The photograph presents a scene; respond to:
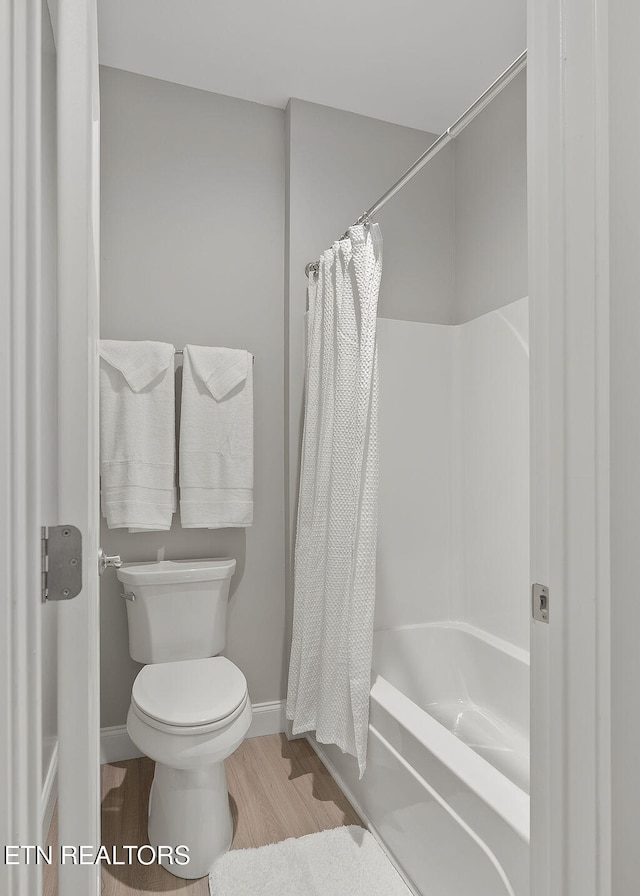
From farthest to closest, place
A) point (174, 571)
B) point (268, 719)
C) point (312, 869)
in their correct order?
point (268, 719), point (174, 571), point (312, 869)

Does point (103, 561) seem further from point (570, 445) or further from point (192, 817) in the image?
point (192, 817)

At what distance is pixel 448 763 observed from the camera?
137 centimetres

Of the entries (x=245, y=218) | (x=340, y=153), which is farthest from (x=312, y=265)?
(x=340, y=153)

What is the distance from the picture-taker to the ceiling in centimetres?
191

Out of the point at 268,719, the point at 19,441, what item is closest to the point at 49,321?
the point at 19,441

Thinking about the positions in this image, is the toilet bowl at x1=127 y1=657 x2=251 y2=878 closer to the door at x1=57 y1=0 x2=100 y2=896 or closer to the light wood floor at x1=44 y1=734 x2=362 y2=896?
the light wood floor at x1=44 y1=734 x2=362 y2=896

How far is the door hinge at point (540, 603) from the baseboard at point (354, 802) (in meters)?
1.13

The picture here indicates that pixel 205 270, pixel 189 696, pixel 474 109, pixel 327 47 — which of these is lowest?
pixel 189 696

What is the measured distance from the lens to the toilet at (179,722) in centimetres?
159

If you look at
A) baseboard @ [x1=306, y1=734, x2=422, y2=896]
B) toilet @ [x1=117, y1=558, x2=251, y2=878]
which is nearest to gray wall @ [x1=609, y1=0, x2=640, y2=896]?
baseboard @ [x1=306, y1=734, x2=422, y2=896]

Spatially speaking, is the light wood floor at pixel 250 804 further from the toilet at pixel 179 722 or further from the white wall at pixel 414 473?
the white wall at pixel 414 473

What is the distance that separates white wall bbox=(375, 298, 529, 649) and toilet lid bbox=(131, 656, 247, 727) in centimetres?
76

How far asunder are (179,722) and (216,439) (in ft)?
3.35

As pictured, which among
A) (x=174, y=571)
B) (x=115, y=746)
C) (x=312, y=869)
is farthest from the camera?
(x=115, y=746)
